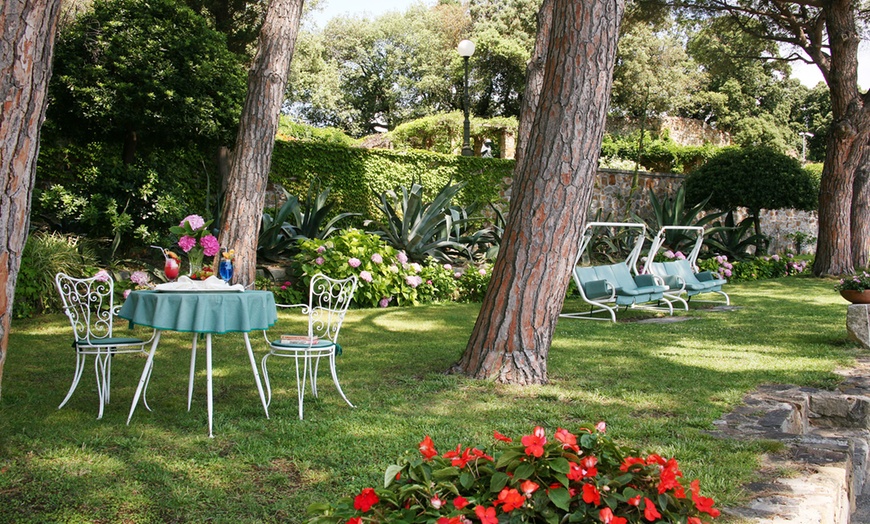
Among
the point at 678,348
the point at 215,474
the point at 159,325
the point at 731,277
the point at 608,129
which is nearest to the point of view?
the point at 215,474

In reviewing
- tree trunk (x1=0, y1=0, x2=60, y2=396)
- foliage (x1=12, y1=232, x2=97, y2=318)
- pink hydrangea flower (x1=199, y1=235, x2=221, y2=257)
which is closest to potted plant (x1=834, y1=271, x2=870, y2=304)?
pink hydrangea flower (x1=199, y1=235, x2=221, y2=257)

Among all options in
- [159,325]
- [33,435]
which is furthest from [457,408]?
[33,435]

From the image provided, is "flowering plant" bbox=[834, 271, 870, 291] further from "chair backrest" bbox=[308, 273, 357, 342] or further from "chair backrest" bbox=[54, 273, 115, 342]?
"chair backrest" bbox=[54, 273, 115, 342]

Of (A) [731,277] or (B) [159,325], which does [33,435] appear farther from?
(A) [731,277]

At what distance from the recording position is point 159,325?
12.8 ft

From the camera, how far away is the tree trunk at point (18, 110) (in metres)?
2.71

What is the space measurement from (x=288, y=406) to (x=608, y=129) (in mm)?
26056

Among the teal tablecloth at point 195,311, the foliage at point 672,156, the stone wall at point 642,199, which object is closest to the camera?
the teal tablecloth at point 195,311

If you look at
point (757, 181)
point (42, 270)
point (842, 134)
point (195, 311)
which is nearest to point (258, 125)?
point (42, 270)

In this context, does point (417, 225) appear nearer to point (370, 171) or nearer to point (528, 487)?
point (370, 171)

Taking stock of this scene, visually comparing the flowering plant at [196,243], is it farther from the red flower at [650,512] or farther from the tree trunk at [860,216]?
the tree trunk at [860,216]

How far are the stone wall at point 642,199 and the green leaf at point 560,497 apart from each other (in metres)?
13.8

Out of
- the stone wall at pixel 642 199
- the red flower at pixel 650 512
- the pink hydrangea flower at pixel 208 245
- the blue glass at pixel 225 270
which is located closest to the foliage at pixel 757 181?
the stone wall at pixel 642 199

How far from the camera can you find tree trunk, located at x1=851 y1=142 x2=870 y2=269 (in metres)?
14.5
